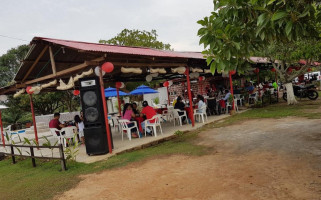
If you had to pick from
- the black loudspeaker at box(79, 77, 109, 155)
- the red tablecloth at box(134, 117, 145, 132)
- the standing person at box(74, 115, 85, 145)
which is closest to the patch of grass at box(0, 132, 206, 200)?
the black loudspeaker at box(79, 77, 109, 155)

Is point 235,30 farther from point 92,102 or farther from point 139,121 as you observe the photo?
point 139,121

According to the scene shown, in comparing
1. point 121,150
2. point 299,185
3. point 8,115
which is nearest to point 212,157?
point 299,185

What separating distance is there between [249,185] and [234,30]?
7.11ft

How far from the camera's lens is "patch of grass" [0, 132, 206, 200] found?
4.46 meters

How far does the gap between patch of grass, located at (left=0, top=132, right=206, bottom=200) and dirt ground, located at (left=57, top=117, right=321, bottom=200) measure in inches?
14.2

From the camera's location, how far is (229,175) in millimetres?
3947

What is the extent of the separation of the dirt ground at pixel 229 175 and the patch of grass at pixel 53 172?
36 cm

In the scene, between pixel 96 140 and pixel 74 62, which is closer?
pixel 96 140

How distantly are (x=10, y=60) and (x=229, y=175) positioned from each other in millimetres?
26103

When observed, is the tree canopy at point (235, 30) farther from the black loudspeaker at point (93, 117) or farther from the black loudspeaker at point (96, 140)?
the black loudspeaker at point (96, 140)

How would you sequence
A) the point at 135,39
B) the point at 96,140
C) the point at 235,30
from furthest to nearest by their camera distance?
the point at 135,39
the point at 96,140
the point at 235,30

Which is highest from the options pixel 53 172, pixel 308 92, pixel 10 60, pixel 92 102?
pixel 10 60

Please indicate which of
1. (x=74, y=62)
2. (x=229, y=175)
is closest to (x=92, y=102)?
(x=74, y=62)

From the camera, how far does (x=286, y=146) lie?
5285 millimetres
